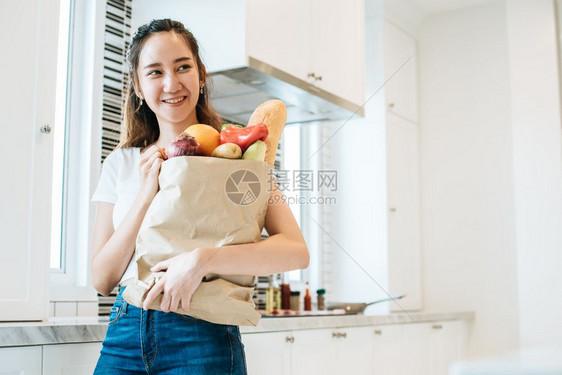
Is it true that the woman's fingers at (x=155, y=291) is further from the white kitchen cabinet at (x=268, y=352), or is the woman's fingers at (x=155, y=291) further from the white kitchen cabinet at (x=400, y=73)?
the white kitchen cabinet at (x=400, y=73)

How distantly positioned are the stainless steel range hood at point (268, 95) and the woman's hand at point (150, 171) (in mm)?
1124

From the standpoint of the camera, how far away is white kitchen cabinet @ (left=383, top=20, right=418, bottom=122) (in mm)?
3336

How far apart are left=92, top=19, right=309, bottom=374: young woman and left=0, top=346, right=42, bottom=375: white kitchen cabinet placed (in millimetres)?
301

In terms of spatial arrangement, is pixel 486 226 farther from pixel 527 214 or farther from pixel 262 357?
pixel 262 357

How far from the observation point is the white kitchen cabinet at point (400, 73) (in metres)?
3.34

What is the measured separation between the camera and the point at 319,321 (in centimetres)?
205

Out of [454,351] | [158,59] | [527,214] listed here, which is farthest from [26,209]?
[527,214]

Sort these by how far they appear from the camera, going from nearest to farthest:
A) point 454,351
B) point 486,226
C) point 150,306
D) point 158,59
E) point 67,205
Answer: point 150,306, point 158,59, point 67,205, point 454,351, point 486,226

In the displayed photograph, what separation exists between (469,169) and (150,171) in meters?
3.03

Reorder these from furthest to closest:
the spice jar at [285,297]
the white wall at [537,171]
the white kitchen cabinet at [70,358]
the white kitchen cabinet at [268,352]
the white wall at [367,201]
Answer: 1. the white wall at [537,171]
2. the white wall at [367,201]
3. the spice jar at [285,297]
4. the white kitchen cabinet at [268,352]
5. the white kitchen cabinet at [70,358]

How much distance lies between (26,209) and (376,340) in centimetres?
149

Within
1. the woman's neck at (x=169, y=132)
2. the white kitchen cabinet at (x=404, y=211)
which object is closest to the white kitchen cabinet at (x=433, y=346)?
the white kitchen cabinet at (x=404, y=211)

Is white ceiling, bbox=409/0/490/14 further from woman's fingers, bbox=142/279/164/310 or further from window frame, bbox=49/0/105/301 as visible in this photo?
woman's fingers, bbox=142/279/164/310

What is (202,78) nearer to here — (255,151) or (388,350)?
(255,151)
